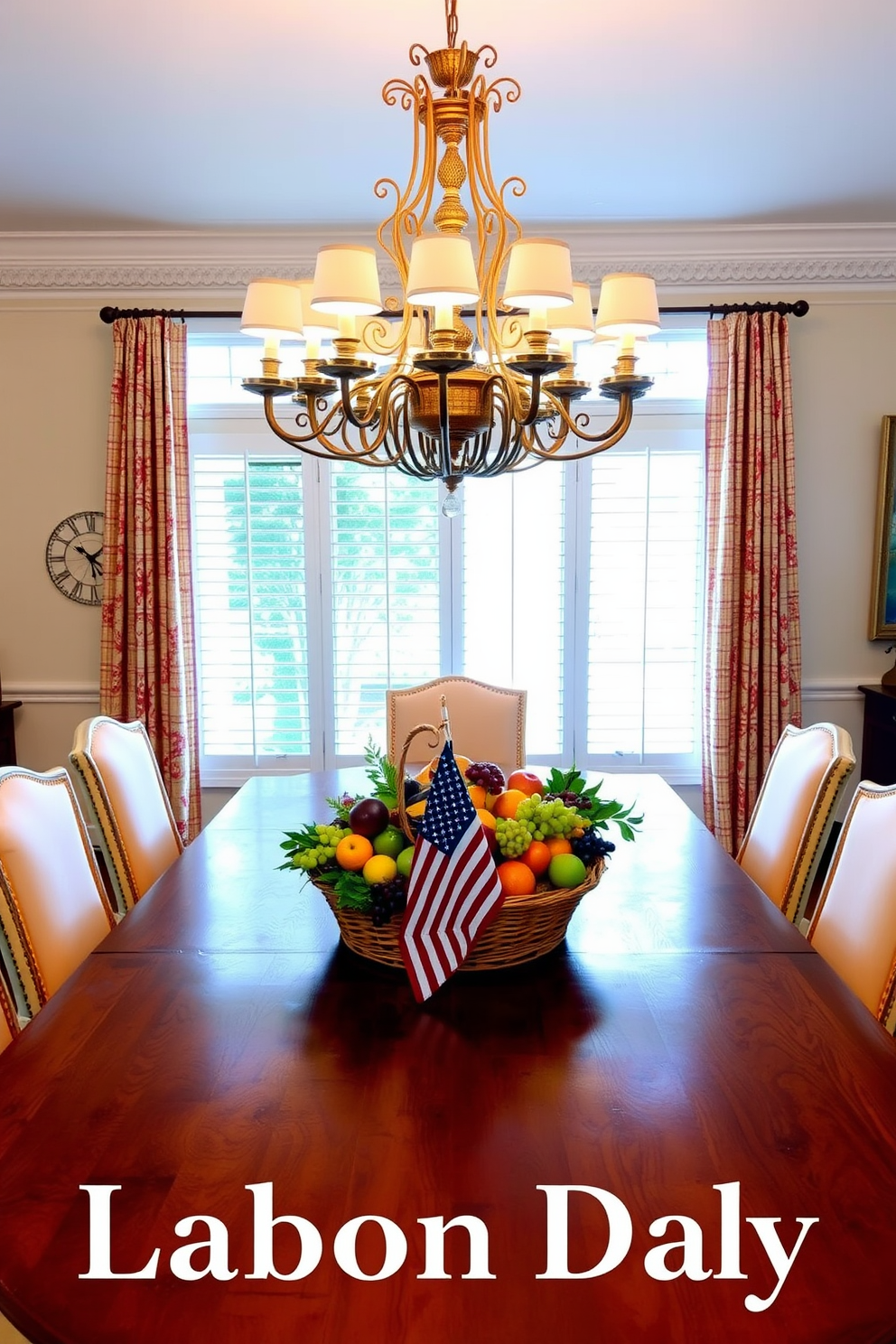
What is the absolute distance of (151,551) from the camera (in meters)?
3.96

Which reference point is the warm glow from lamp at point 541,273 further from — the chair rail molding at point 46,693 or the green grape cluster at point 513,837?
the chair rail molding at point 46,693

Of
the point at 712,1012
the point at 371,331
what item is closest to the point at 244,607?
the point at 371,331

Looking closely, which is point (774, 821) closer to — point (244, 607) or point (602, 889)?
point (602, 889)

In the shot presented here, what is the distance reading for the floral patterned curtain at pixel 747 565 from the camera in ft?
12.8

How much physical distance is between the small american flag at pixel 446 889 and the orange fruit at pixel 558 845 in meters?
0.20

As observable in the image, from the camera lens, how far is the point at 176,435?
3965mm

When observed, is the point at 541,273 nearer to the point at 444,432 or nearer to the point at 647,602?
the point at 444,432

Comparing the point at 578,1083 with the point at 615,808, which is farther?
the point at 615,808

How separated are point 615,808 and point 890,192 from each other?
2.85m

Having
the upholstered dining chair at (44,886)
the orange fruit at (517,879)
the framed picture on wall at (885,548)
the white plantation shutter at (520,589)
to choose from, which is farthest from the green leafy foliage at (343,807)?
the framed picture on wall at (885,548)

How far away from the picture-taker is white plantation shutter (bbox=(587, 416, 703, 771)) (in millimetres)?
4125

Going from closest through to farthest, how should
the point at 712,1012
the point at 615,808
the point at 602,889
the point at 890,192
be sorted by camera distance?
the point at 712,1012 < the point at 615,808 < the point at 602,889 < the point at 890,192

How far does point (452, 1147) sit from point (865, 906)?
1005 millimetres

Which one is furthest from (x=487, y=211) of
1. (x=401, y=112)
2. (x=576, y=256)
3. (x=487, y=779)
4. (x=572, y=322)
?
(x=576, y=256)
